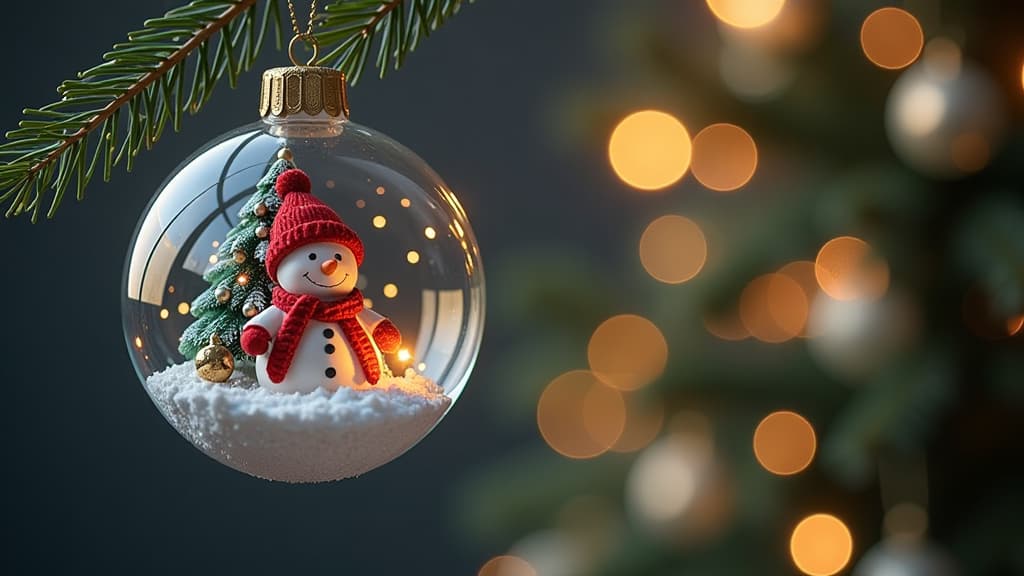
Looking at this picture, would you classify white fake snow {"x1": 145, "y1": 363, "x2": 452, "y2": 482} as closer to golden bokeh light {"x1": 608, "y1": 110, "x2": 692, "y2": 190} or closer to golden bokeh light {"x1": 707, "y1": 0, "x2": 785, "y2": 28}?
golden bokeh light {"x1": 707, "y1": 0, "x2": 785, "y2": 28}

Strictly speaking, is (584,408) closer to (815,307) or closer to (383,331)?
(815,307)

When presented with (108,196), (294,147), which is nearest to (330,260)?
(294,147)

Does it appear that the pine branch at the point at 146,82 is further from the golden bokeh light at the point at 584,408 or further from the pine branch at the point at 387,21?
the golden bokeh light at the point at 584,408

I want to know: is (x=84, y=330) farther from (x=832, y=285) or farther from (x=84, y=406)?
(x=832, y=285)

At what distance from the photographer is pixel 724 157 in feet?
3.64

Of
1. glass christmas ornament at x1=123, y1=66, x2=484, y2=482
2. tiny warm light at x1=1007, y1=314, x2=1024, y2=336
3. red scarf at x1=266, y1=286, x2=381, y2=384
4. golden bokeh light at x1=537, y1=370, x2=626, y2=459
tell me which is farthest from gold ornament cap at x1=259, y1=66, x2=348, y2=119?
golden bokeh light at x1=537, y1=370, x2=626, y2=459

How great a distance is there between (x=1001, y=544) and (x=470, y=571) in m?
1.48

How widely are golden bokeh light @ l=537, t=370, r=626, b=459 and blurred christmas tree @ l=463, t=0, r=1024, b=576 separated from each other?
11cm

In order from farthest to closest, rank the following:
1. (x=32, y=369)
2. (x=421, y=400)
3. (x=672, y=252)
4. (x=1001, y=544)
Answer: (x=32, y=369) → (x=672, y=252) → (x=1001, y=544) → (x=421, y=400)

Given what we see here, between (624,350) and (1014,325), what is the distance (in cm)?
39

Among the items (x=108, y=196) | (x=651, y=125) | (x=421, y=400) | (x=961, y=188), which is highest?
(x=108, y=196)

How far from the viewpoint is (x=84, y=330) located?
2133mm

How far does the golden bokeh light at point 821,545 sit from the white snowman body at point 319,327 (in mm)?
430

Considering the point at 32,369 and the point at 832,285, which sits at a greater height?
the point at 32,369
